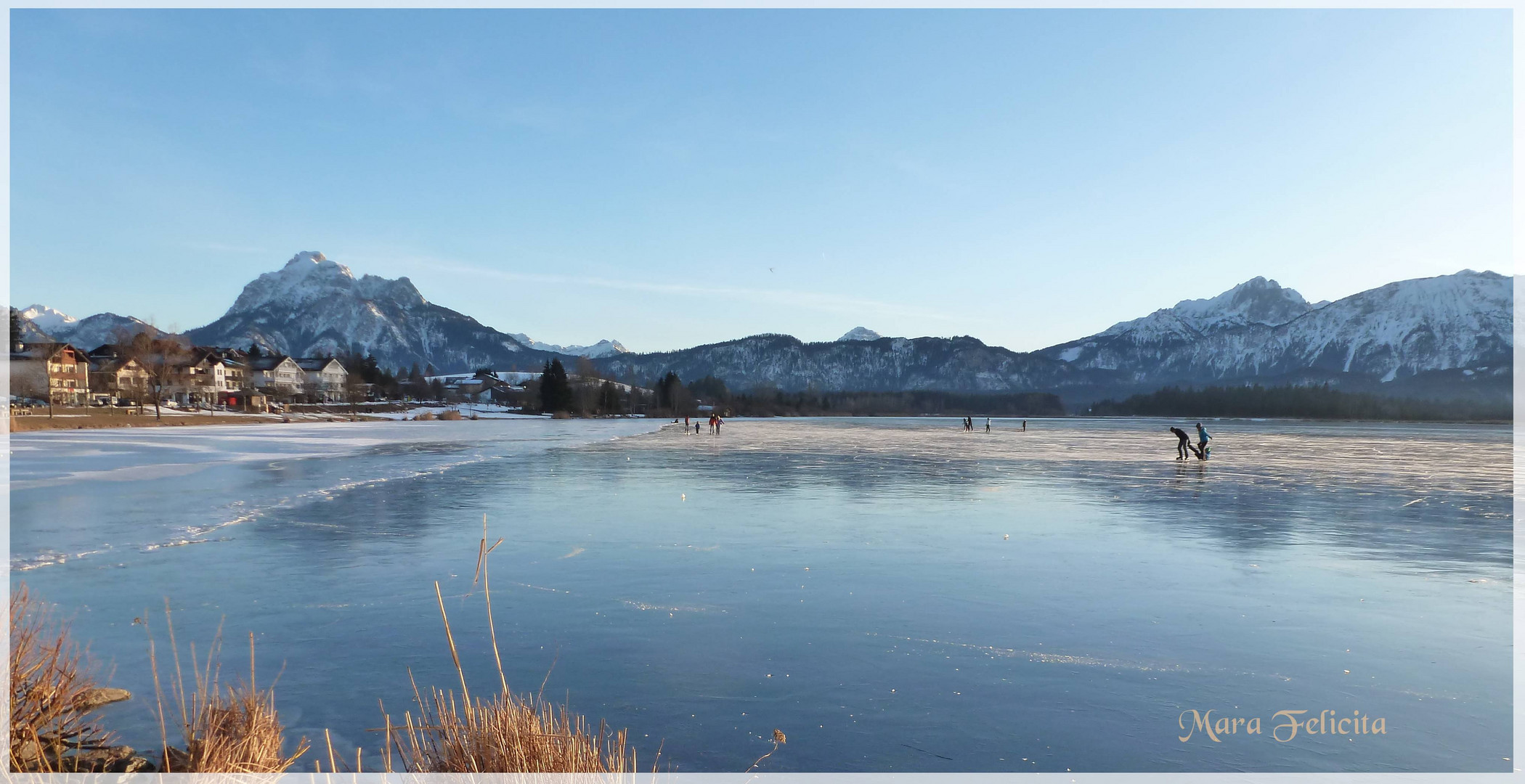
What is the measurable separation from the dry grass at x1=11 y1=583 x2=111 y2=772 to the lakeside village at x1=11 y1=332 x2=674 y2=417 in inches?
2695

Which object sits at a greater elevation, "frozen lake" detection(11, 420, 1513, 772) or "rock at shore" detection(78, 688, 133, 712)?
"rock at shore" detection(78, 688, 133, 712)

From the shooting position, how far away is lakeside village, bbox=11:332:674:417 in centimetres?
7306

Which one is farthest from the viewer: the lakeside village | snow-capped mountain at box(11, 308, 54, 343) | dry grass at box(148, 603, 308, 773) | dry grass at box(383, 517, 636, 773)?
snow-capped mountain at box(11, 308, 54, 343)

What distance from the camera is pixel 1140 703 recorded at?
4844mm

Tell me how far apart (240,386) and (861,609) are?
123 metres

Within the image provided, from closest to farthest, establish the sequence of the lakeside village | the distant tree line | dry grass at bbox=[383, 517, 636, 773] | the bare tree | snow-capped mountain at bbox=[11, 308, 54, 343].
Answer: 1. dry grass at bbox=[383, 517, 636, 773]
2. the bare tree
3. the lakeside village
4. snow-capped mountain at bbox=[11, 308, 54, 343]
5. the distant tree line

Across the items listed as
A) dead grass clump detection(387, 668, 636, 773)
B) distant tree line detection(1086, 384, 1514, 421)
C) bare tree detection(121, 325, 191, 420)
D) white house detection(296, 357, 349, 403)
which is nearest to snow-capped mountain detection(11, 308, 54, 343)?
bare tree detection(121, 325, 191, 420)

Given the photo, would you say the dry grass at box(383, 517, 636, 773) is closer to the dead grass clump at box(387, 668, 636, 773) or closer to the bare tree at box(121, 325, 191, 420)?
the dead grass clump at box(387, 668, 636, 773)

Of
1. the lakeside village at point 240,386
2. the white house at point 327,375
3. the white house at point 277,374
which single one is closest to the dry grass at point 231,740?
the lakeside village at point 240,386

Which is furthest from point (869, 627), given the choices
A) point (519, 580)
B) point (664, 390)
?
point (664, 390)

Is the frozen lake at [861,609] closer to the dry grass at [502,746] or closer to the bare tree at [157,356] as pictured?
the dry grass at [502,746]

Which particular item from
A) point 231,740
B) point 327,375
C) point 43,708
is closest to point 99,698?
point 43,708

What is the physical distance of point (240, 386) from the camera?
354 ft

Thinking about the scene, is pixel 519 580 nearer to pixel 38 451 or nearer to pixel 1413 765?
pixel 1413 765
